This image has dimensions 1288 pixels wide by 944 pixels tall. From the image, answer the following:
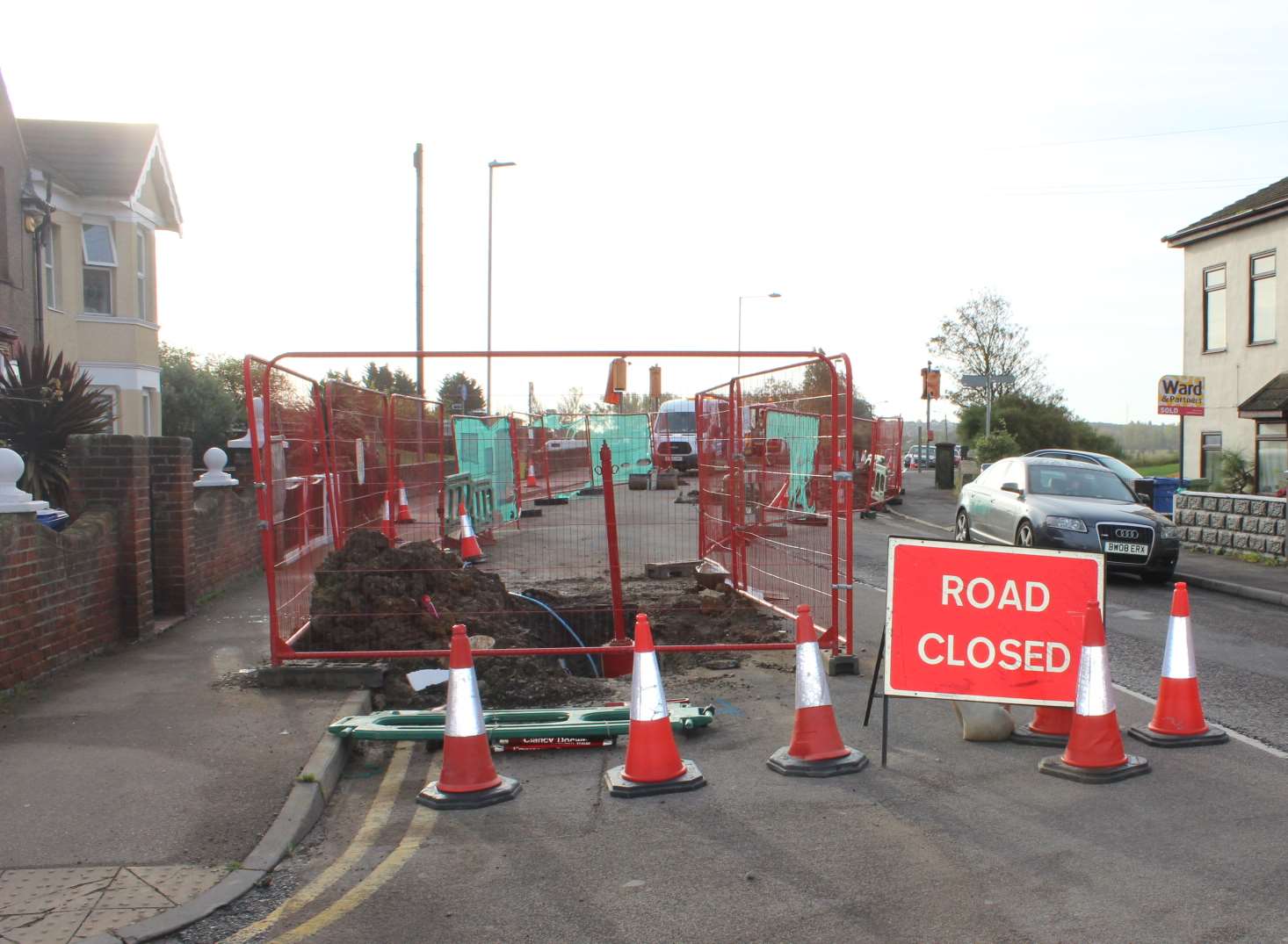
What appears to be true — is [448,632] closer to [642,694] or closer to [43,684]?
[43,684]

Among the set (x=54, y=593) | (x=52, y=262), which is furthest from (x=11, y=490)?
(x=52, y=262)

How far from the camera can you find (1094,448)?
152 ft

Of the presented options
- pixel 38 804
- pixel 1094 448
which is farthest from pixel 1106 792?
pixel 1094 448

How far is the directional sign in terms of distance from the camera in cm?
1977

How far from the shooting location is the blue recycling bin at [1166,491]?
21172 millimetres

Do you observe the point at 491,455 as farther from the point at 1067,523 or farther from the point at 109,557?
the point at 1067,523

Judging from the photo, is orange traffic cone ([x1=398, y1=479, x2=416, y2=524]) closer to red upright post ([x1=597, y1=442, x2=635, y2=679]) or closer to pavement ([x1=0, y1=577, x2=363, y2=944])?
red upright post ([x1=597, y1=442, x2=635, y2=679])

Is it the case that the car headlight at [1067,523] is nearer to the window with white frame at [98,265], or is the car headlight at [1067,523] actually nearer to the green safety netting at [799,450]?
the green safety netting at [799,450]

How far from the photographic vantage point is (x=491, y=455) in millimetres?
15109

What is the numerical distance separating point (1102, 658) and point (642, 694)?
230 cm

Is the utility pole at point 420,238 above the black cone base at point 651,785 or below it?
above

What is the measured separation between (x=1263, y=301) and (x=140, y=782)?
24.3 meters

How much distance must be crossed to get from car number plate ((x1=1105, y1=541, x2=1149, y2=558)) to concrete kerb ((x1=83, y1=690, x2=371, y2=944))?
33.9 ft

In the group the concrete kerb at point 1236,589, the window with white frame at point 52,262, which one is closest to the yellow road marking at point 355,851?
the concrete kerb at point 1236,589
